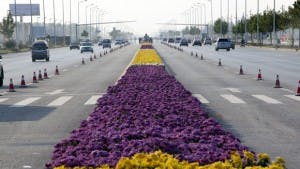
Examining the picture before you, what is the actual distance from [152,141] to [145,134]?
1.05 metres

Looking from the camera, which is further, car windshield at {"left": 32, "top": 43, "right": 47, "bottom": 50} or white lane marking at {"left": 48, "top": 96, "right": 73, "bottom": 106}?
car windshield at {"left": 32, "top": 43, "right": 47, "bottom": 50}

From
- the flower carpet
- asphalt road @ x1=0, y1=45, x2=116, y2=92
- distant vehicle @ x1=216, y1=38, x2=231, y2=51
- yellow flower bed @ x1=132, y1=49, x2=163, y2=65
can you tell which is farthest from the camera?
distant vehicle @ x1=216, y1=38, x2=231, y2=51

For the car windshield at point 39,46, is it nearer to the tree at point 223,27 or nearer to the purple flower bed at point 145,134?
the purple flower bed at point 145,134

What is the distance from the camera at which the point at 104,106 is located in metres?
16.8

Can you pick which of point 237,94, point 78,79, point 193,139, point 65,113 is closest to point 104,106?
point 65,113

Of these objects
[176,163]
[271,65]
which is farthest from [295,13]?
[176,163]

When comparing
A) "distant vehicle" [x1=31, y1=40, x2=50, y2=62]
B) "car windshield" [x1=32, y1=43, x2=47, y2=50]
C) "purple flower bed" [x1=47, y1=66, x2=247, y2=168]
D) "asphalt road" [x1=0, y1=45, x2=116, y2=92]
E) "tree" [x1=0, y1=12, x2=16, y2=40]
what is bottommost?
"purple flower bed" [x1=47, y1=66, x2=247, y2=168]

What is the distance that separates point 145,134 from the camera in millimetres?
11602

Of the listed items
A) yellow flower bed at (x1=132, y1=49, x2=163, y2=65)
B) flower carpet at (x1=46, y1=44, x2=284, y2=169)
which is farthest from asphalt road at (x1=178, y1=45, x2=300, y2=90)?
flower carpet at (x1=46, y1=44, x2=284, y2=169)

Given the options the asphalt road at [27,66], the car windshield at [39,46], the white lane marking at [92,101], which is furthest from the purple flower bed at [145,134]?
the car windshield at [39,46]

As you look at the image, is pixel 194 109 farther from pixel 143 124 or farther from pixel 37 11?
pixel 37 11

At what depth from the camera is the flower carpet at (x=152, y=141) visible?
8566 millimetres

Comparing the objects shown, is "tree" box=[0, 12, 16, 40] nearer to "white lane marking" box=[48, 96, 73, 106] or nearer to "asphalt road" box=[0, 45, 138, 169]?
"asphalt road" box=[0, 45, 138, 169]

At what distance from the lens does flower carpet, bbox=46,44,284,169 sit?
857cm
